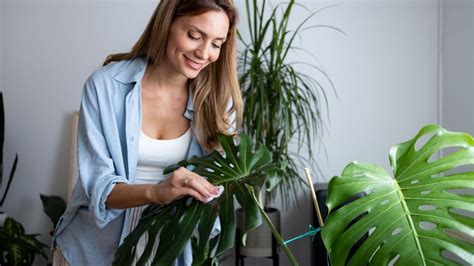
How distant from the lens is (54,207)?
9.66 feet

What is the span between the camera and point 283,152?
285 centimetres

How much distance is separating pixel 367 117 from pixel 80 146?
2261 millimetres

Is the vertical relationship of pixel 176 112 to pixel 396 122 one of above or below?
above

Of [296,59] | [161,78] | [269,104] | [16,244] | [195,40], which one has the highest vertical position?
[195,40]

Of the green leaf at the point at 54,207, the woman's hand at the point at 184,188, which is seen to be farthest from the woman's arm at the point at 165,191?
the green leaf at the point at 54,207

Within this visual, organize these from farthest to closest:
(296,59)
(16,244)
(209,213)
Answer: (296,59) → (16,244) → (209,213)

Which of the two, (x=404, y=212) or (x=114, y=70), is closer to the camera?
(x=404, y=212)

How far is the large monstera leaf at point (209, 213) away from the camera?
0.95m

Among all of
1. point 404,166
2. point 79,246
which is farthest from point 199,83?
point 404,166

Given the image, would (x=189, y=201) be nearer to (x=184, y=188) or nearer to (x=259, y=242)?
(x=184, y=188)

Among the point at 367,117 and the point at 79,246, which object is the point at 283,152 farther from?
the point at 79,246

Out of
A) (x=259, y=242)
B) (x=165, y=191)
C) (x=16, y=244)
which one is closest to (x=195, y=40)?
(x=165, y=191)

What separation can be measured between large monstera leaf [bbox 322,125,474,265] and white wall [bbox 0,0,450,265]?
223 cm

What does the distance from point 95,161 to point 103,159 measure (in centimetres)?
2
